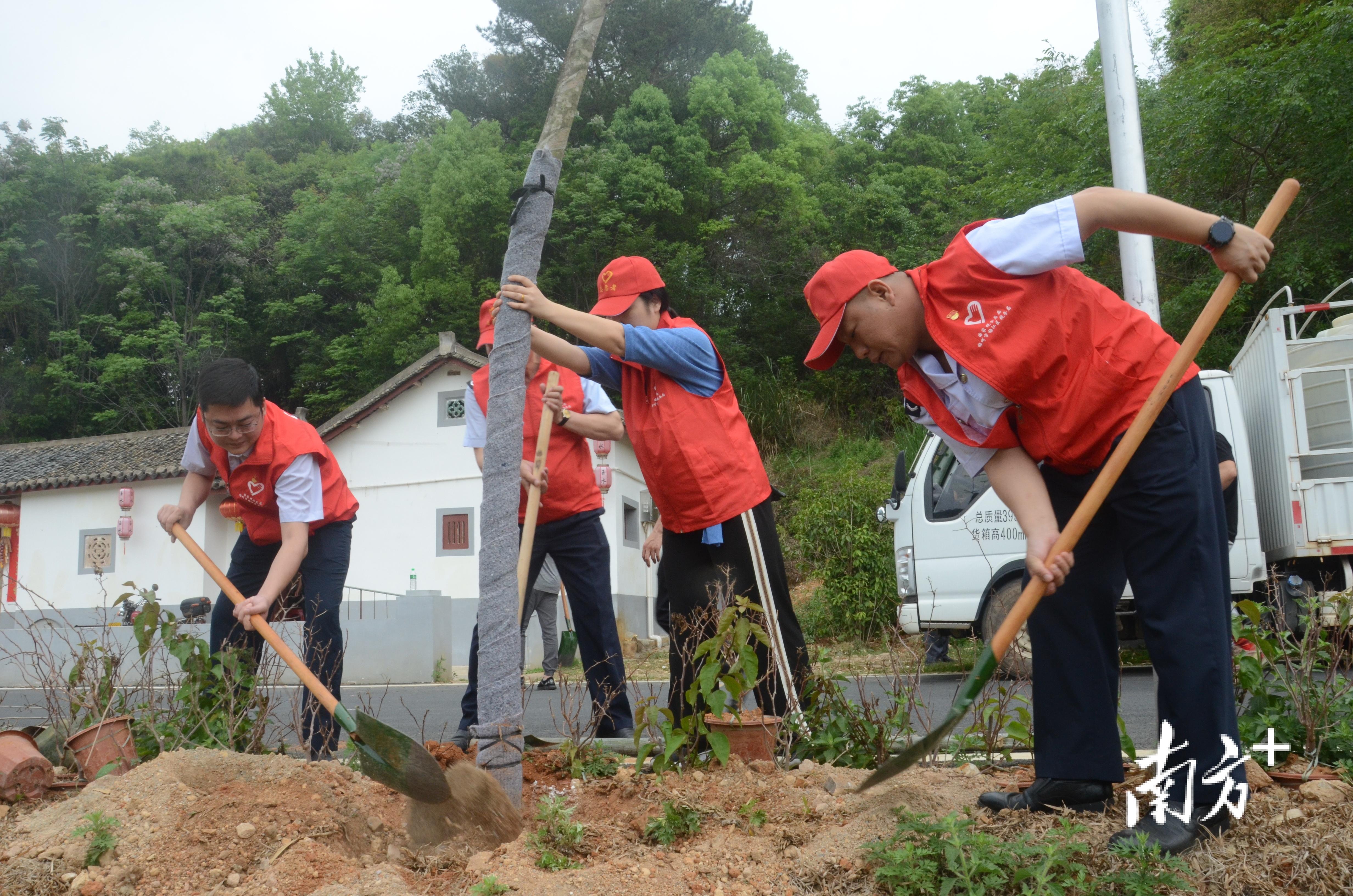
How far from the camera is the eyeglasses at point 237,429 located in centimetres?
358

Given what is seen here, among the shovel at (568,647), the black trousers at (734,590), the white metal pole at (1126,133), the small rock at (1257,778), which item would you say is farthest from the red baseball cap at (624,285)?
the shovel at (568,647)

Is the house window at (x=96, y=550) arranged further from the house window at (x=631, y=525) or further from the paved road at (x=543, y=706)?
the paved road at (x=543, y=706)

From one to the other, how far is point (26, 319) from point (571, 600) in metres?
40.8

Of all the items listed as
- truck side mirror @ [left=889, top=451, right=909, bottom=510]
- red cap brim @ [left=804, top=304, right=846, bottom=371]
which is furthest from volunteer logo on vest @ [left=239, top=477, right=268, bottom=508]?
truck side mirror @ [left=889, top=451, right=909, bottom=510]

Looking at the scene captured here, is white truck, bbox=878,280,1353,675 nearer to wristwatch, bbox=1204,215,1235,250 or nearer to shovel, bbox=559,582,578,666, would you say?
shovel, bbox=559,582,578,666

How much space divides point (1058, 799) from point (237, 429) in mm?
2858

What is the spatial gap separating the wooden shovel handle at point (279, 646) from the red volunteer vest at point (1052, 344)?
2147 millimetres

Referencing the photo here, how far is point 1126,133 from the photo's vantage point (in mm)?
6883

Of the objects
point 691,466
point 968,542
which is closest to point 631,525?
point 968,542

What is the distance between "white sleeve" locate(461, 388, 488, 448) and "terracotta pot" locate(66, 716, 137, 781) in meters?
1.61

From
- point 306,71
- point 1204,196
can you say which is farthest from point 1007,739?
point 306,71

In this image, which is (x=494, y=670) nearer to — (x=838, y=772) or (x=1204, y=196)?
(x=838, y=772)

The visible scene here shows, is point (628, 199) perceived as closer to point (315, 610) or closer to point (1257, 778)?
point (315, 610)

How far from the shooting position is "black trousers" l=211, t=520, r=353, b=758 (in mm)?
3592
